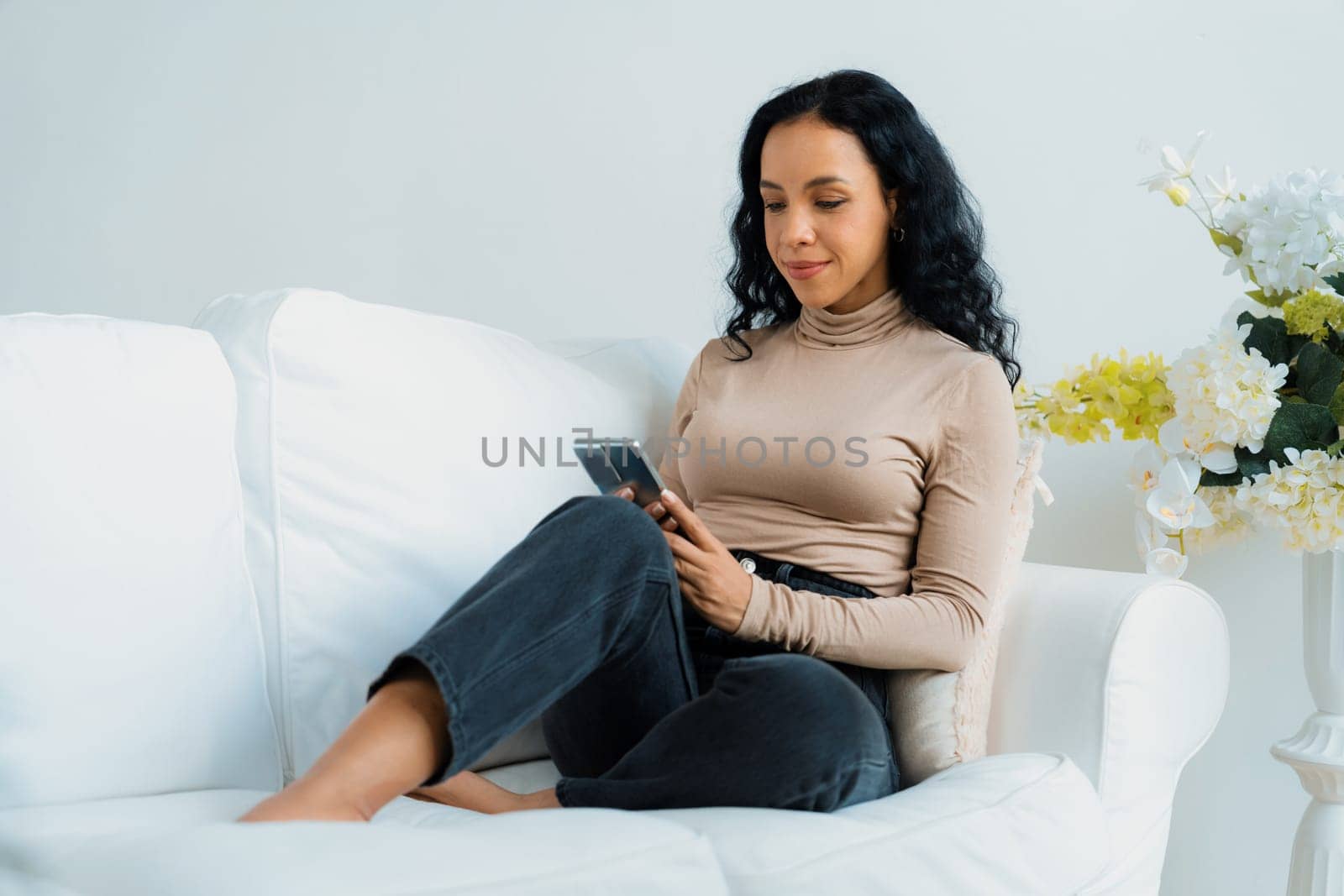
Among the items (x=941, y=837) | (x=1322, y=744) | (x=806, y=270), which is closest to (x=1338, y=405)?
(x=1322, y=744)

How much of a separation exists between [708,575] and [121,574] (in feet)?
1.93

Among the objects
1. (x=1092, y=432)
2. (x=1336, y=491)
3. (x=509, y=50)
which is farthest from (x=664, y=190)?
(x=1336, y=491)

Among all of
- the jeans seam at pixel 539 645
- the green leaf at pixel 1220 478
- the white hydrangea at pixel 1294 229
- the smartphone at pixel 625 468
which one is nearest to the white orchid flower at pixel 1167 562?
the green leaf at pixel 1220 478

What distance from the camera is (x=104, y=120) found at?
6.56 ft

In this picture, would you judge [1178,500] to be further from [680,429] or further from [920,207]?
[680,429]

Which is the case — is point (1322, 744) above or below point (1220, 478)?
below

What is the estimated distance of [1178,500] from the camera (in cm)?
149

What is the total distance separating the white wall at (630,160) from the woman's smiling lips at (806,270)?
50 cm

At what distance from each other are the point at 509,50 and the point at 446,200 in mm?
292

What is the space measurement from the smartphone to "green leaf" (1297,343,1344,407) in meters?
0.80

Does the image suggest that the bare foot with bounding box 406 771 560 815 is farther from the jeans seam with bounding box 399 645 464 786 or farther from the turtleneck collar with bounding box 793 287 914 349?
the turtleneck collar with bounding box 793 287 914 349

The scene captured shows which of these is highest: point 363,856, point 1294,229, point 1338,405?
point 1294,229

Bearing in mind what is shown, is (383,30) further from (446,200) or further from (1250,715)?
(1250,715)

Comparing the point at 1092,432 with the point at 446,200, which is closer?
the point at 1092,432
